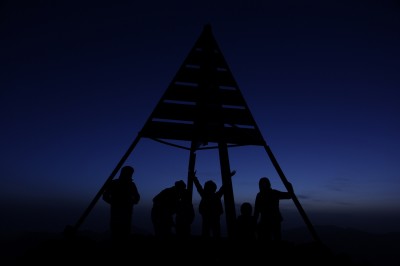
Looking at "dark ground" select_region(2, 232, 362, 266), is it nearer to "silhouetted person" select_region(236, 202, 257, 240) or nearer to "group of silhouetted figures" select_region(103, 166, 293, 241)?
"group of silhouetted figures" select_region(103, 166, 293, 241)

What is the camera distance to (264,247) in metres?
5.48

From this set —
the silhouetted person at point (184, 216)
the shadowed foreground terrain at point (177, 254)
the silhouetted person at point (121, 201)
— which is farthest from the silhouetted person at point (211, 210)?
the silhouetted person at point (121, 201)

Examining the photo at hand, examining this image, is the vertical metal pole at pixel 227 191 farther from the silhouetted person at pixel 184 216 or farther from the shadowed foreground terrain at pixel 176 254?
the silhouetted person at pixel 184 216

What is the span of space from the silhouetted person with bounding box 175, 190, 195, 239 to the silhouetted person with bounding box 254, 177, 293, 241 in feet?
6.32

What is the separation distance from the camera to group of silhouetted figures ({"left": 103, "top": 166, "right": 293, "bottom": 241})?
605 centimetres

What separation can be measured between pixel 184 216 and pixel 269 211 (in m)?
2.37

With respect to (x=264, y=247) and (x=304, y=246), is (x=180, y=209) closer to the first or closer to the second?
(x=264, y=247)

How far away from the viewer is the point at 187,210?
757 centimetres

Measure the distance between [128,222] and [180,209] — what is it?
1.82m

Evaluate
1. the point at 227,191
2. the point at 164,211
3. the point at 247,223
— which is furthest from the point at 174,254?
the point at 247,223

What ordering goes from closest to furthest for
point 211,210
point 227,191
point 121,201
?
point 121,201 → point 227,191 → point 211,210

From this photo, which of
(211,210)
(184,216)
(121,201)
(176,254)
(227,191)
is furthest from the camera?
(184,216)

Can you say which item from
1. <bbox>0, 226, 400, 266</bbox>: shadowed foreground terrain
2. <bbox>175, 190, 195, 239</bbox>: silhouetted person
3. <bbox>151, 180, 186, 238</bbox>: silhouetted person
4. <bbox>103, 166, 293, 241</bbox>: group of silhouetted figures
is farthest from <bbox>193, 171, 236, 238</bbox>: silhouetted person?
<bbox>0, 226, 400, 266</bbox>: shadowed foreground terrain

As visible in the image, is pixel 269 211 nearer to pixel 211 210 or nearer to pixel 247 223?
pixel 247 223
